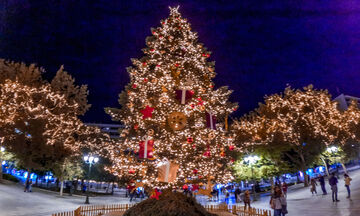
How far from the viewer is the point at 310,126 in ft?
107

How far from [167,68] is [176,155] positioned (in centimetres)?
Answer: 544

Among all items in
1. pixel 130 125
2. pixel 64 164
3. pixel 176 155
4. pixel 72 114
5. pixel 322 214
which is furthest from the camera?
pixel 72 114

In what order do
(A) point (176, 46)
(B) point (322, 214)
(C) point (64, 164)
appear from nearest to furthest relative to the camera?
(B) point (322, 214) < (A) point (176, 46) < (C) point (64, 164)

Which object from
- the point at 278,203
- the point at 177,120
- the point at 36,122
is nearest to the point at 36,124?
the point at 36,122

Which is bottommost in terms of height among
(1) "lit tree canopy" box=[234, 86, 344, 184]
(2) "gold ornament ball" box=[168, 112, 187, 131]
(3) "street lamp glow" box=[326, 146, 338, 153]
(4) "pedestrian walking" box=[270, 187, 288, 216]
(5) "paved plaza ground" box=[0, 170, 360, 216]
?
(5) "paved plaza ground" box=[0, 170, 360, 216]

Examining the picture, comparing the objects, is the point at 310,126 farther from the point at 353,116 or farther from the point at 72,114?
the point at 72,114

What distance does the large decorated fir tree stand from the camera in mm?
13391

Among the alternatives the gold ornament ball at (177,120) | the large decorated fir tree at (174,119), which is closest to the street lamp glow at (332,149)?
the large decorated fir tree at (174,119)

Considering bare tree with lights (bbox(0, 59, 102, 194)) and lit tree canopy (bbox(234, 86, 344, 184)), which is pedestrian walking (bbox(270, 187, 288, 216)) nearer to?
lit tree canopy (bbox(234, 86, 344, 184))

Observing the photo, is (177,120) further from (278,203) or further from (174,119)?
(278,203)

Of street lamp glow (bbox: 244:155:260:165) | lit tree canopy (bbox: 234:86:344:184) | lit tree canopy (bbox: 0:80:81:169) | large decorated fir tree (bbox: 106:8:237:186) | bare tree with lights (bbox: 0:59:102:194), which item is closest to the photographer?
large decorated fir tree (bbox: 106:8:237:186)

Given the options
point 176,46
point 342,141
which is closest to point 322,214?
point 176,46

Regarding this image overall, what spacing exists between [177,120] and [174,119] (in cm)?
18

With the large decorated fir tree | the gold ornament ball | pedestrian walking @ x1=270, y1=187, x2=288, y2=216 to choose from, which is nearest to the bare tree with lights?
the large decorated fir tree
